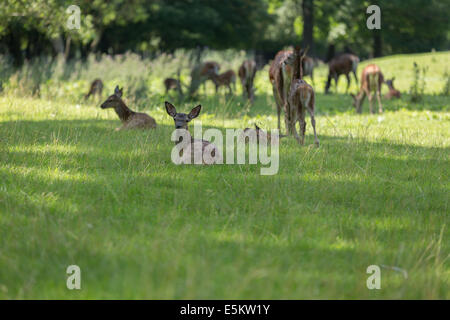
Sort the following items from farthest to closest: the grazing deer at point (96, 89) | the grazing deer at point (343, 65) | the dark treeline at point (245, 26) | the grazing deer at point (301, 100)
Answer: the dark treeline at point (245, 26), the grazing deer at point (343, 65), the grazing deer at point (96, 89), the grazing deer at point (301, 100)

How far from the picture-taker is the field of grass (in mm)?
3492

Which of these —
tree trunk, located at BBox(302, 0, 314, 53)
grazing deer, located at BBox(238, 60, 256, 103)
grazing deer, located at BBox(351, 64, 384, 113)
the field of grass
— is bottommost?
the field of grass

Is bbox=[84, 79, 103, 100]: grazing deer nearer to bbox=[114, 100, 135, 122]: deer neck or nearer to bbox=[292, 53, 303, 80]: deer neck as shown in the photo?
bbox=[114, 100, 135, 122]: deer neck

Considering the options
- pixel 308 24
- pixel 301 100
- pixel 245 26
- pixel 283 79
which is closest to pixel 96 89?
pixel 283 79

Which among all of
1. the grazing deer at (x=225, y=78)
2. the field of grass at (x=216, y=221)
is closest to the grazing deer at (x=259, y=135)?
the field of grass at (x=216, y=221)

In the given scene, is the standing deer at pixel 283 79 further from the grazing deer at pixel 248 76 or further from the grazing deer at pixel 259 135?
the grazing deer at pixel 248 76

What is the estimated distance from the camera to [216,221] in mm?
4621

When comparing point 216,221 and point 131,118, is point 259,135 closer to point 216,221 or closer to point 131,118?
point 131,118

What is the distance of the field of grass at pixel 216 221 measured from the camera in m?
3.49

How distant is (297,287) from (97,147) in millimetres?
4491

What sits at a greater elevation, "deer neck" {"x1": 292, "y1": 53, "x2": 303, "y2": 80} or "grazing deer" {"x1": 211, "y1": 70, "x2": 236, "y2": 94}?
"grazing deer" {"x1": 211, "y1": 70, "x2": 236, "y2": 94}

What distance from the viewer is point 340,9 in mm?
46750

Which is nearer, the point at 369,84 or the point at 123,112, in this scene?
the point at 123,112

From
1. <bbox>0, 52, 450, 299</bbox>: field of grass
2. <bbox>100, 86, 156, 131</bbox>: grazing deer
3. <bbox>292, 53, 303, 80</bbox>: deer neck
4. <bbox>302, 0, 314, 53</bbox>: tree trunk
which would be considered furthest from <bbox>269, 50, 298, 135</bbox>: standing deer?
<bbox>302, 0, 314, 53</bbox>: tree trunk
